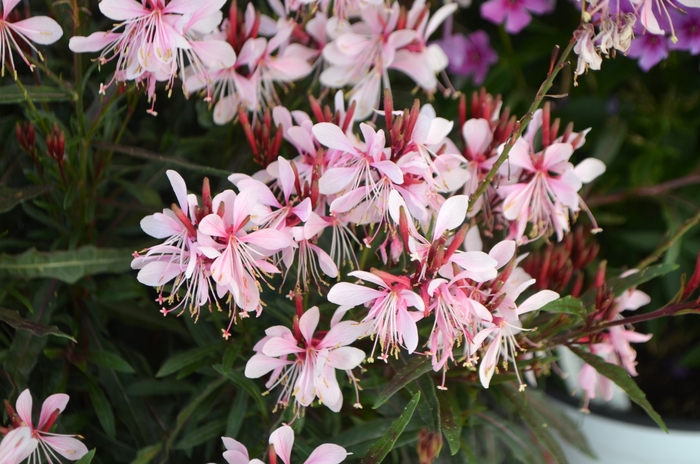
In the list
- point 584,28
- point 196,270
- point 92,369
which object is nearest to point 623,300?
point 584,28

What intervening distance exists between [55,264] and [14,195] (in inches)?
2.6

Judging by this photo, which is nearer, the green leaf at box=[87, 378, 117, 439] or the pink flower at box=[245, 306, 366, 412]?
the pink flower at box=[245, 306, 366, 412]

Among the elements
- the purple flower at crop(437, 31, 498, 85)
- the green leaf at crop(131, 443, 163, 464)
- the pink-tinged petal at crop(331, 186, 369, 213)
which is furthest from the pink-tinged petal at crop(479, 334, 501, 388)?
the purple flower at crop(437, 31, 498, 85)

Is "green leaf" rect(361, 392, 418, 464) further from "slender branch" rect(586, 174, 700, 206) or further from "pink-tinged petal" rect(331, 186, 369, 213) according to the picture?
"slender branch" rect(586, 174, 700, 206)

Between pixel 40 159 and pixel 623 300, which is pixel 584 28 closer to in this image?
pixel 623 300

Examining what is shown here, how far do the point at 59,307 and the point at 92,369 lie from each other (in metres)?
0.07

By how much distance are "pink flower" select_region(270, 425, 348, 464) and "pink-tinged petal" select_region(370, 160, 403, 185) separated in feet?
0.57

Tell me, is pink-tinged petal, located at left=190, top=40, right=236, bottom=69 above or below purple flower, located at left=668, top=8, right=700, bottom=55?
below

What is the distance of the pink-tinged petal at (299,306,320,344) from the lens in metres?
0.45

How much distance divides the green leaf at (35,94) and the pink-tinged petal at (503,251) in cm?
34

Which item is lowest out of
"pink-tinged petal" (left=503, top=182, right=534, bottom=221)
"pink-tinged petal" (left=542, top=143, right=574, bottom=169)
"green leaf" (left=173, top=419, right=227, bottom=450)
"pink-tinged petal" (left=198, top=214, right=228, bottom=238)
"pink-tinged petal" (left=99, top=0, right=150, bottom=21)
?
"green leaf" (left=173, top=419, right=227, bottom=450)

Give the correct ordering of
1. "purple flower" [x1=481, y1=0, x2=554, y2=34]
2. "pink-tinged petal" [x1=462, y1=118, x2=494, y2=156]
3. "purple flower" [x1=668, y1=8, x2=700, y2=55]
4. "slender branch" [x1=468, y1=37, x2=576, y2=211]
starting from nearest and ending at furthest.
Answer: "slender branch" [x1=468, y1=37, x2=576, y2=211], "pink-tinged petal" [x1=462, y1=118, x2=494, y2=156], "purple flower" [x1=668, y1=8, x2=700, y2=55], "purple flower" [x1=481, y1=0, x2=554, y2=34]

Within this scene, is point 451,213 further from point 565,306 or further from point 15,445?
point 15,445

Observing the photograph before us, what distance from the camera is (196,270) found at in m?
0.44
